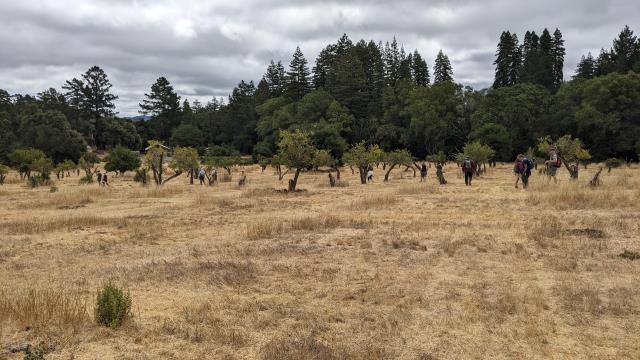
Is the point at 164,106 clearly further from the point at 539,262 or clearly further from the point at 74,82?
the point at 539,262

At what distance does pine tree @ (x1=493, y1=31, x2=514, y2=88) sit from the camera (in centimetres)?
8372

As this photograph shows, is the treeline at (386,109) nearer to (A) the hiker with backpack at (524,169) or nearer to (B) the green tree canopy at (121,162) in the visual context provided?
(B) the green tree canopy at (121,162)

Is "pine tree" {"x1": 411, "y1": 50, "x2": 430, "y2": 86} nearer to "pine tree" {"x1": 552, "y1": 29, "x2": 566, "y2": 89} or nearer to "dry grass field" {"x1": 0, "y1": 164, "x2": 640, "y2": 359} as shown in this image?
"pine tree" {"x1": 552, "y1": 29, "x2": 566, "y2": 89}

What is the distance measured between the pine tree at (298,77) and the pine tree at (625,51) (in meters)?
46.6

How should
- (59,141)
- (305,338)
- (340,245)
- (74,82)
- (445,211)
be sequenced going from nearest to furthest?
(305,338) < (340,245) < (445,211) < (59,141) < (74,82)

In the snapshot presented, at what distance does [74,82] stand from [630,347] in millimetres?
92655

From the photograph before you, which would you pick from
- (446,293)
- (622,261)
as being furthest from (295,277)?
(622,261)

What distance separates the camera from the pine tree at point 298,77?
279ft

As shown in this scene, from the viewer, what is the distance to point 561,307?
7.18 meters

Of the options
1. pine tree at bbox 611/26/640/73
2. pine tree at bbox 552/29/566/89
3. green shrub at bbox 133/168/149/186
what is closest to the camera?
green shrub at bbox 133/168/149/186

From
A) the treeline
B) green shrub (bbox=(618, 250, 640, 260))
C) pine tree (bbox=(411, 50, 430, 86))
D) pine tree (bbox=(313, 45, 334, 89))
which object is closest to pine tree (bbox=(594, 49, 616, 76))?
the treeline

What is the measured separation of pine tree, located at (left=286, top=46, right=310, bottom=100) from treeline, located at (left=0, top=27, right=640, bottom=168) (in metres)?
0.18

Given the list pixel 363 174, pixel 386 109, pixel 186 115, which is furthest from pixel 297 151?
pixel 186 115

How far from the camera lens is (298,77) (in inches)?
3361
